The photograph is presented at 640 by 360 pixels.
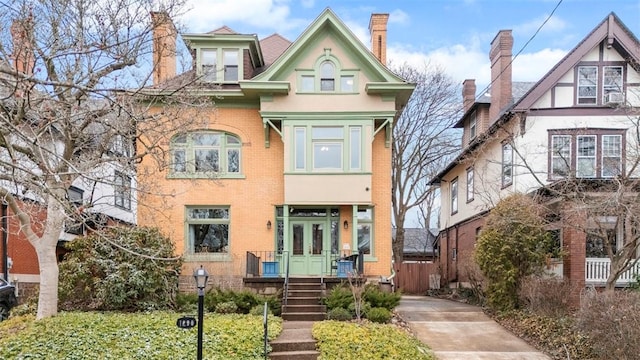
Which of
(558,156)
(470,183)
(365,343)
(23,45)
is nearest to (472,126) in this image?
(470,183)

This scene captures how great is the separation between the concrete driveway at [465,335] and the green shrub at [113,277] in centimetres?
631

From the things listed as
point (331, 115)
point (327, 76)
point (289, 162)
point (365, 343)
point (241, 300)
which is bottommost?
point (365, 343)

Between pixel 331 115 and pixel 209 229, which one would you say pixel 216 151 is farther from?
pixel 331 115

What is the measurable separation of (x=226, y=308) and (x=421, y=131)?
17714mm

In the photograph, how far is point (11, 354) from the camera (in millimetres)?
7863

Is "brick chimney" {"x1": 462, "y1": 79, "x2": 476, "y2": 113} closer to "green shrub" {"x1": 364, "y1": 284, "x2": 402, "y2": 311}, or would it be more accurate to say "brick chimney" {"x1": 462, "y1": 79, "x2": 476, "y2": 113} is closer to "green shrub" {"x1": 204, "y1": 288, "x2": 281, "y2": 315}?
"green shrub" {"x1": 364, "y1": 284, "x2": 402, "y2": 311}

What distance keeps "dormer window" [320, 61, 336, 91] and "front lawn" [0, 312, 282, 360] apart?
7.91m

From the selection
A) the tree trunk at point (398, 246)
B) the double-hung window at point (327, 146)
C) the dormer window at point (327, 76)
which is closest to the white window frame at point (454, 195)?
the tree trunk at point (398, 246)

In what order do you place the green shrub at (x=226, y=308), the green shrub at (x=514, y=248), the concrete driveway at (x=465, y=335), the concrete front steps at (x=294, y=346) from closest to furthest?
the concrete front steps at (x=294, y=346), the concrete driveway at (x=465, y=335), the green shrub at (x=226, y=308), the green shrub at (x=514, y=248)

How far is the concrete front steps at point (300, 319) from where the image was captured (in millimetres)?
8925

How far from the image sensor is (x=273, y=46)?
1808cm

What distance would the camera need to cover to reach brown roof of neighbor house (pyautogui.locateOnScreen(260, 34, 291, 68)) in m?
17.6

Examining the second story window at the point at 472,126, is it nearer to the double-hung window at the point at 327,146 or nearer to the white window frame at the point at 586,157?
the white window frame at the point at 586,157

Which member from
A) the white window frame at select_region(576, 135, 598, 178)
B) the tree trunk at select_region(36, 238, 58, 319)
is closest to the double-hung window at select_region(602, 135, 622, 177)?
the white window frame at select_region(576, 135, 598, 178)
